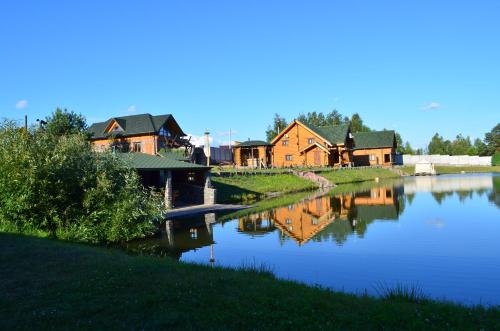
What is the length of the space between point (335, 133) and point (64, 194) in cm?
5699

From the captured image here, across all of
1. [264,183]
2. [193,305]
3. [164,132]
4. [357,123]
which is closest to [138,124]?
[164,132]

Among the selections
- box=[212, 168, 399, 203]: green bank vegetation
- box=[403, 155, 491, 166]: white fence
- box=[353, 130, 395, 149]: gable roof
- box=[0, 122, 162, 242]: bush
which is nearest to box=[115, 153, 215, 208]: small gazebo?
box=[212, 168, 399, 203]: green bank vegetation

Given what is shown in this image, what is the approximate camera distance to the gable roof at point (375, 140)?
3035 inches

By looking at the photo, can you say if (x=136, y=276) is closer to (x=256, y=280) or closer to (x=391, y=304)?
(x=256, y=280)

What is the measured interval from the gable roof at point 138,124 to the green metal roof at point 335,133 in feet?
82.3

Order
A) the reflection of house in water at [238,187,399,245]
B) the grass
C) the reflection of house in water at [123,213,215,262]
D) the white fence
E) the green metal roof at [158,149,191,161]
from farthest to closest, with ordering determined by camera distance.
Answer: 1. the white fence
2. the green metal roof at [158,149,191,161]
3. the reflection of house in water at [238,187,399,245]
4. the reflection of house in water at [123,213,215,262]
5. the grass

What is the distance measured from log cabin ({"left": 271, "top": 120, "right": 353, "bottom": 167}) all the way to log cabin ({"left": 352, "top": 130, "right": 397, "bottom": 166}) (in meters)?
7.04

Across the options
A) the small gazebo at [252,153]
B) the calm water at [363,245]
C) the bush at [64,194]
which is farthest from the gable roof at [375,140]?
the bush at [64,194]

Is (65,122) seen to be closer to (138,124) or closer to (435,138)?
(138,124)

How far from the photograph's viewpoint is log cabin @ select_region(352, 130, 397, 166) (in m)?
77.2

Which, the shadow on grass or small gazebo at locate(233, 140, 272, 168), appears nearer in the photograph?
the shadow on grass

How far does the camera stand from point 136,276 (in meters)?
9.48

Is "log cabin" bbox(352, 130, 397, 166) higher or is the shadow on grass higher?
"log cabin" bbox(352, 130, 397, 166)

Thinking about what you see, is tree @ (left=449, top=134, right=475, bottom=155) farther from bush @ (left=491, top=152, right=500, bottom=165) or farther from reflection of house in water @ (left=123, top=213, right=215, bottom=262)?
reflection of house in water @ (left=123, top=213, right=215, bottom=262)
